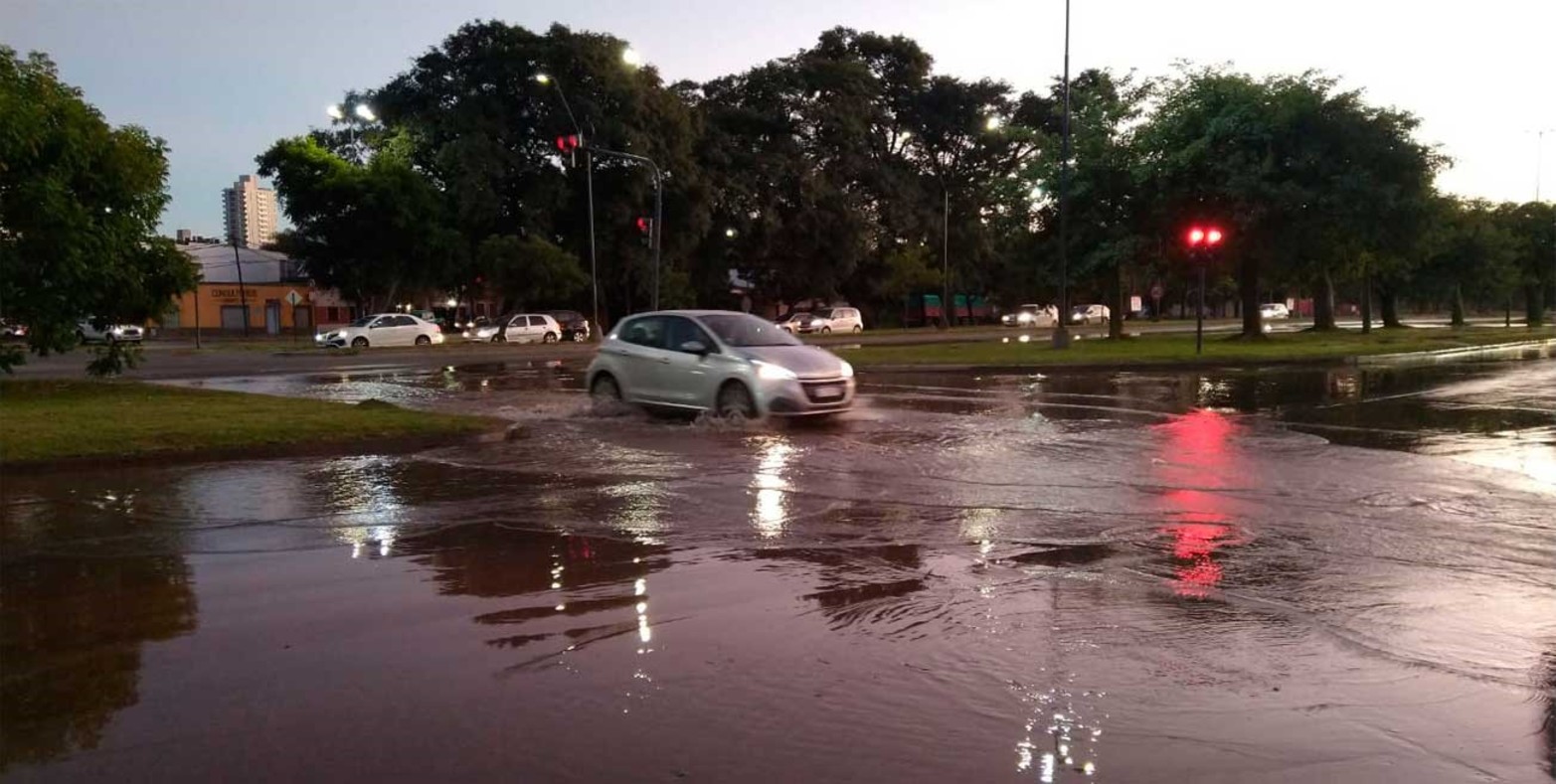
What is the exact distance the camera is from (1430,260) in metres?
55.8

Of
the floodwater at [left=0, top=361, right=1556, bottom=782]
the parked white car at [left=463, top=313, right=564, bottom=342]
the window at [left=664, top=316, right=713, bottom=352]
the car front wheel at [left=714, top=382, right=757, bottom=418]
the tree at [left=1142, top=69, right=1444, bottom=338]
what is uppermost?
the tree at [left=1142, top=69, right=1444, bottom=338]

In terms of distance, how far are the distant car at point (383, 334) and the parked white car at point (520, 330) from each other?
396cm

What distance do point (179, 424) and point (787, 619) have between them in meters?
9.74

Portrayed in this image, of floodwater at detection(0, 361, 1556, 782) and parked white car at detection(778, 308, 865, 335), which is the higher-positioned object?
parked white car at detection(778, 308, 865, 335)

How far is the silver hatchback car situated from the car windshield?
0.01 metres

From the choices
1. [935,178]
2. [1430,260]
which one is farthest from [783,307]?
[1430,260]

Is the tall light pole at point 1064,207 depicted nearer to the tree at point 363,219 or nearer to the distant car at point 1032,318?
the tree at point 363,219

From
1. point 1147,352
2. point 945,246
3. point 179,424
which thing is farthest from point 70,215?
point 945,246

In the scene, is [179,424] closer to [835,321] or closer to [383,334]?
[383,334]

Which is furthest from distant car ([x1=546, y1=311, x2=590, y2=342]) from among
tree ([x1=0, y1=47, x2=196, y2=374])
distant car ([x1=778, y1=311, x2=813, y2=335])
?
tree ([x1=0, y1=47, x2=196, y2=374])

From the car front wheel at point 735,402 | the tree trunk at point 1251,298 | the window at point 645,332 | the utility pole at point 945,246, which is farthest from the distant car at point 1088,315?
the car front wheel at point 735,402

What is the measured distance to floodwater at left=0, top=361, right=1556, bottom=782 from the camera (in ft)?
13.8

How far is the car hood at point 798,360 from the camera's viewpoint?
48.5ft

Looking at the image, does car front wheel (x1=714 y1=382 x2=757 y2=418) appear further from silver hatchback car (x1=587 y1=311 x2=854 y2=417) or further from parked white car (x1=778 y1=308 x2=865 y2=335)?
parked white car (x1=778 y1=308 x2=865 y2=335)
